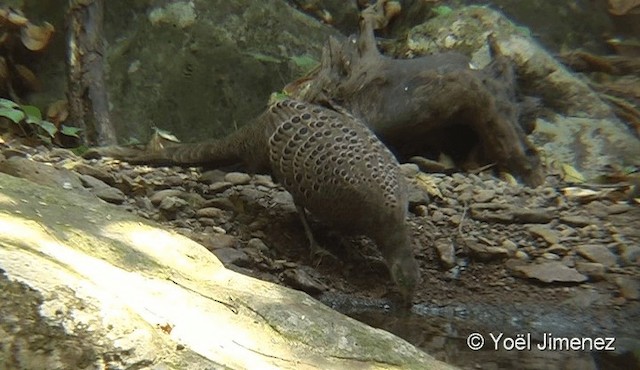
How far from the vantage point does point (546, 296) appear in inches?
146

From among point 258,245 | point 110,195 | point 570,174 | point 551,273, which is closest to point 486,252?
point 551,273

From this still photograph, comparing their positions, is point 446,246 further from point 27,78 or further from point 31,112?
point 27,78

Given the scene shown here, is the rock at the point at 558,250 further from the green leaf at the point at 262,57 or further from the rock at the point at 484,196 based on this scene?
the green leaf at the point at 262,57

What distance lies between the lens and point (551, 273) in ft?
12.6

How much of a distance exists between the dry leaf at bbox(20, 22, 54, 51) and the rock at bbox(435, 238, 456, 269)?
9.34 feet

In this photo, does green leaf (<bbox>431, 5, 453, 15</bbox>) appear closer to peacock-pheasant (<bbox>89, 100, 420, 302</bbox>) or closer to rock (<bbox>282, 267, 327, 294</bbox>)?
peacock-pheasant (<bbox>89, 100, 420, 302</bbox>)

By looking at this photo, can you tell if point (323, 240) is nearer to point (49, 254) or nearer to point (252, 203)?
point (252, 203)

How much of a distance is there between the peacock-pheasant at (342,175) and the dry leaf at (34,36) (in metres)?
1.93

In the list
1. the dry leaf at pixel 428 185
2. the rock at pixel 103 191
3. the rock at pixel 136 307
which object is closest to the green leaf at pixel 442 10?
the dry leaf at pixel 428 185

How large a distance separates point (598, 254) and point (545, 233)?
11.7 inches

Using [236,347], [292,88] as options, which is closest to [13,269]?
[236,347]

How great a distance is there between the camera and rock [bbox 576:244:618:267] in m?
3.88

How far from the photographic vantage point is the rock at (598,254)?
12.7 feet

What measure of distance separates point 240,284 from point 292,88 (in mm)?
3181
